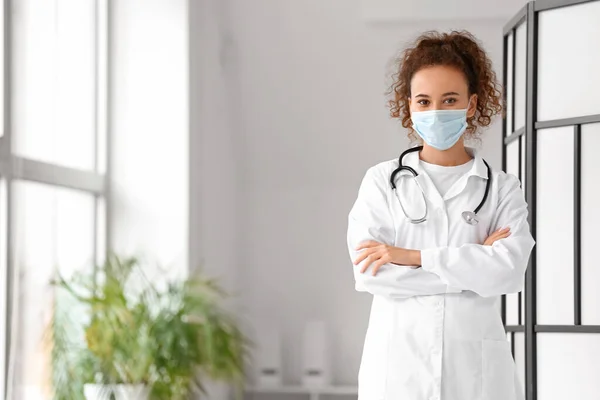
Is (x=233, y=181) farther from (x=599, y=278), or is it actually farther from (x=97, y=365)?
(x=599, y=278)

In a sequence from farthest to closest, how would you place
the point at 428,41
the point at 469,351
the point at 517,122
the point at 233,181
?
the point at 233,181, the point at 517,122, the point at 428,41, the point at 469,351

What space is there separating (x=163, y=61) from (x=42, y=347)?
1.47 meters

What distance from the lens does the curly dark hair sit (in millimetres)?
2064

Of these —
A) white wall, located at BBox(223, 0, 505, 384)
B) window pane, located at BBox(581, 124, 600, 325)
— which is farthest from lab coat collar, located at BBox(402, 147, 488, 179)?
white wall, located at BBox(223, 0, 505, 384)

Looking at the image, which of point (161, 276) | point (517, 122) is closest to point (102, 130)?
point (161, 276)

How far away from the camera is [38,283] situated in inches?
141

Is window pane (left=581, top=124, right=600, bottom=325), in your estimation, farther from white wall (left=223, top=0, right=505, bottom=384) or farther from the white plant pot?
white wall (left=223, top=0, right=505, bottom=384)

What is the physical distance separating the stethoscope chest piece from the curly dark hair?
24 centimetres

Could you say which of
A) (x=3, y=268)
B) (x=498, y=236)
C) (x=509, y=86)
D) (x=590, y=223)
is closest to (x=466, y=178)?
(x=498, y=236)

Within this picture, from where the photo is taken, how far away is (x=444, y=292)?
78.9 inches

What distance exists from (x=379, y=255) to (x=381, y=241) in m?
0.06

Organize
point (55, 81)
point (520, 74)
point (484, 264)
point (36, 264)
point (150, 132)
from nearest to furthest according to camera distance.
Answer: point (484, 264) → point (520, 74) → point (36, 264) → point (55, 81) → point (150, 132)

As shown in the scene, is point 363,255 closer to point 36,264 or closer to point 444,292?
point 444,292

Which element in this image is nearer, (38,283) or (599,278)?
(599,278)
